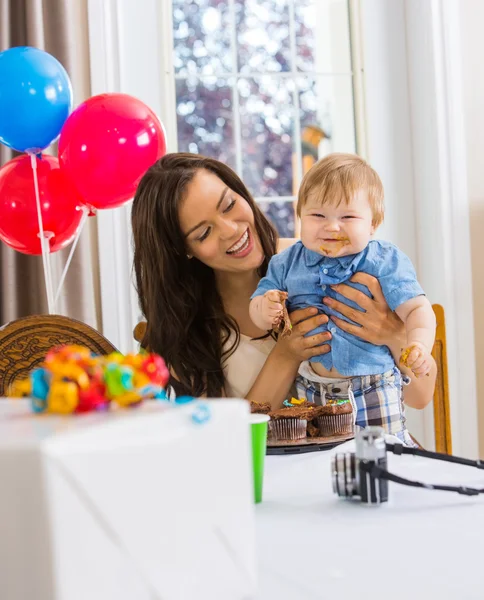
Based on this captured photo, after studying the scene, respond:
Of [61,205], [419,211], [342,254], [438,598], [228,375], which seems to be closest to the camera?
[438,598]

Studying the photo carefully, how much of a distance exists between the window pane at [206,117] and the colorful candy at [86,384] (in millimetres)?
2463

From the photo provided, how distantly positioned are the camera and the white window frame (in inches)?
78.5

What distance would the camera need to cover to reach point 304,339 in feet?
5.85

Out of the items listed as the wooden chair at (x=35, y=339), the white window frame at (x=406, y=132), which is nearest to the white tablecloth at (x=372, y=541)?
the wooden chair at (x=35, y=339)

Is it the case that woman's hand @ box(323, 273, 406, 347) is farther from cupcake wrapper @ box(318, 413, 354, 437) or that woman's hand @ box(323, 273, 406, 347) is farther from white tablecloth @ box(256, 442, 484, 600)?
white tablecloth @ box(256, 442, 484, 600)

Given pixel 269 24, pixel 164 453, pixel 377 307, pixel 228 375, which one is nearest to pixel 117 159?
pixel 228 375

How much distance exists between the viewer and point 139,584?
552 millimetres

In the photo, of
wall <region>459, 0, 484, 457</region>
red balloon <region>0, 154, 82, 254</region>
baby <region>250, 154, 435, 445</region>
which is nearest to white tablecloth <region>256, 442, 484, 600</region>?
baby <region>250, 154, 435, 445</region>

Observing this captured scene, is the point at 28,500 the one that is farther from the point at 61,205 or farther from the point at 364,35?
the point at 364,35

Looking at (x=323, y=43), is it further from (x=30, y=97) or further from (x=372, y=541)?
(x=372, y=541)

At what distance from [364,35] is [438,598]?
2.79m

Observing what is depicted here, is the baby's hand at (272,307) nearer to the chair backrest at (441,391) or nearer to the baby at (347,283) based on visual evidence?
Result: the baby at (347,283)

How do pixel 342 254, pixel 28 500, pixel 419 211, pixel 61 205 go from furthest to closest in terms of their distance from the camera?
pixel 419 211 → pixel 61 205 → pixel 342 254 → pixel 28 500

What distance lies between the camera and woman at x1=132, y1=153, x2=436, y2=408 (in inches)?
72.5
